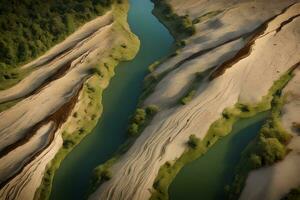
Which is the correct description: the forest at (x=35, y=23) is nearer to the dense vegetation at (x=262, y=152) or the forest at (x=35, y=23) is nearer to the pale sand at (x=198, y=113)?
the pale sand at (x=198, y=113)

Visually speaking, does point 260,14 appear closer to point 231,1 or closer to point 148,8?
point 231,1

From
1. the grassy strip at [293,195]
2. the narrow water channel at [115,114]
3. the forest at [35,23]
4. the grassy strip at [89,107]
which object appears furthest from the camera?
the forest at [35,23]

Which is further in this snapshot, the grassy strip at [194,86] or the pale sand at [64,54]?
the pale sand at [64,54]

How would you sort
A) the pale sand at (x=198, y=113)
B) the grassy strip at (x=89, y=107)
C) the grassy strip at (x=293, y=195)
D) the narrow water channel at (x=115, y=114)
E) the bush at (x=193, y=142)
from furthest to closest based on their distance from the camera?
1. the bush at (x=193, y=142)
2. the grassy strip at (x=89, y=107)
3. the narrow water channel at (x=115, y=114)
4. the pale sand at (x=198, y=113)
5. the grassy strip at (x=293, y=195)

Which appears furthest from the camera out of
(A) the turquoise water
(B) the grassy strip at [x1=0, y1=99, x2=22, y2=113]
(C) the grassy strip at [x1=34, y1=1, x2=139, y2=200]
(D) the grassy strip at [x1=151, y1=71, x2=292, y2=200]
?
(B) the grassy strip at [x1=0, y1=99, x2=22, y2=113]

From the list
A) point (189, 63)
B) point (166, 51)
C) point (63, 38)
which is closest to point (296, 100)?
point (189, 63)

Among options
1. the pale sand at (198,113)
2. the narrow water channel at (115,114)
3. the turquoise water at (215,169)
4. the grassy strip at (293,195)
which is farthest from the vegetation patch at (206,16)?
the grassy strip at (293,195)

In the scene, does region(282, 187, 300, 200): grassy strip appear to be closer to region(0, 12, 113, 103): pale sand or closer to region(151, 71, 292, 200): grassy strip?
region(151, 71, 292, 200): grassy strip

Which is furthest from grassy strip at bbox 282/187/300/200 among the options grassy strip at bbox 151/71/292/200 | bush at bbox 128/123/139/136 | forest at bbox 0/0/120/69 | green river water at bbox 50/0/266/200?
forest at bbox 0/0/120/69
